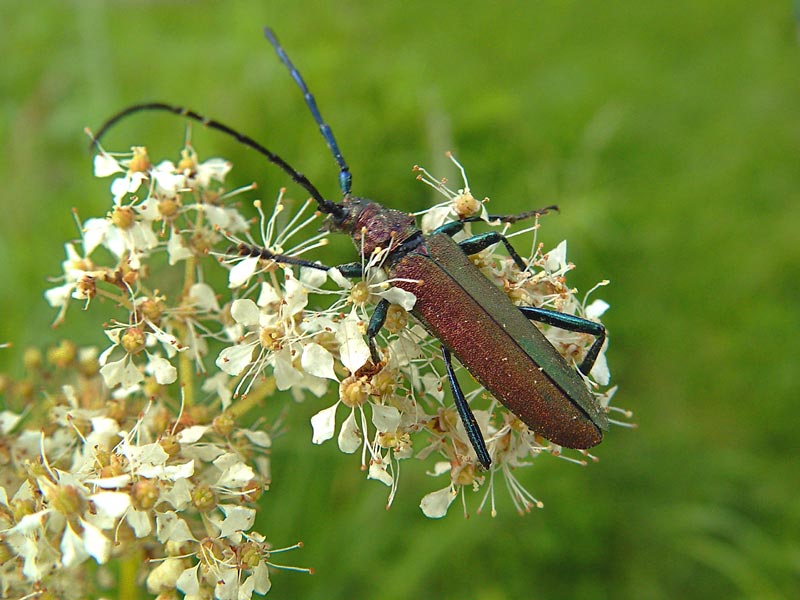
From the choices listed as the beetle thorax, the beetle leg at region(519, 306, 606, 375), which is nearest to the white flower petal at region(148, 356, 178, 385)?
the beetle thorax

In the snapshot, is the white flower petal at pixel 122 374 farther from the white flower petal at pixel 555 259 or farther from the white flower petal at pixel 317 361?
the white flower petal at pixel 555 259

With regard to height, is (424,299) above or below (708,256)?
above

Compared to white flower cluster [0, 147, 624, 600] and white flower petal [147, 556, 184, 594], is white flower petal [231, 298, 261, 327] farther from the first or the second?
white flower petal [147, 556, 184, 594]

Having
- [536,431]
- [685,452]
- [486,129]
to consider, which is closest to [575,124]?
[486,129]

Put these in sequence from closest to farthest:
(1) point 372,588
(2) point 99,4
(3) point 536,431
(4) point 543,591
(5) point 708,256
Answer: (3) point 536,431, (1) point 372,588, (4) point 543,591, (2) point 99,4, (5) point 708,256

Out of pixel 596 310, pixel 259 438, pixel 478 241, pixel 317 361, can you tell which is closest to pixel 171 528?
pixel 259 438

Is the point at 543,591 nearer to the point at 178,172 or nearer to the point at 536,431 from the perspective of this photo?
the point at 536,431
